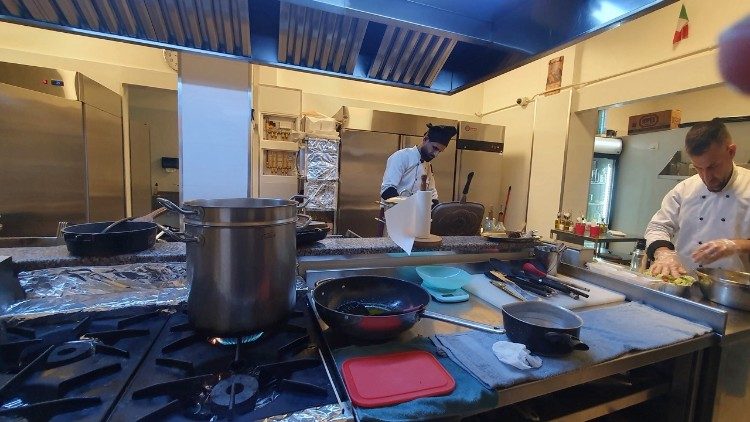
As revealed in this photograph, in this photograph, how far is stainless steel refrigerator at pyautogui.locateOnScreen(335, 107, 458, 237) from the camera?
9.63ft

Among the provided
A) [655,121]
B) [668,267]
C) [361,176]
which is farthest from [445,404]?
[655,121]

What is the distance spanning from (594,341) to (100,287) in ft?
4.29

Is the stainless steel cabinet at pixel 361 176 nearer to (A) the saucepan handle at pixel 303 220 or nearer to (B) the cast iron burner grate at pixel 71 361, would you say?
(A) the saucepan handle at pixel 303 220

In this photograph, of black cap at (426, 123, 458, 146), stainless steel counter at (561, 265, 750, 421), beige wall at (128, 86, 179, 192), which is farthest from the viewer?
beige wall at (128, 86, 179, 192)

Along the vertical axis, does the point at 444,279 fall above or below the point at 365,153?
below

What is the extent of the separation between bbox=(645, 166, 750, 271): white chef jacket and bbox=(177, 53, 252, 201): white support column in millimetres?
2177

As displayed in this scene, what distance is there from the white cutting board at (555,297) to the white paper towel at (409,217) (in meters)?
0.27

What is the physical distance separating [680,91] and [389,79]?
216 cm

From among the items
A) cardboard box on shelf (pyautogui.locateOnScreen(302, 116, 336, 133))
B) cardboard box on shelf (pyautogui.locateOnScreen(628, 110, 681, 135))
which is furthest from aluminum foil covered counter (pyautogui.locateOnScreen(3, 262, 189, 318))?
cardboard box on shelf (pyautogui.locateOnScreen(628, 110, 681, 135))

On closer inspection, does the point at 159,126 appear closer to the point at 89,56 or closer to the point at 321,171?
the point at 89,56

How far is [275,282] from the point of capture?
0.69 m

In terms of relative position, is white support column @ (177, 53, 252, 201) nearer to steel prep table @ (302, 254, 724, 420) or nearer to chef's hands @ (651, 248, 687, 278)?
steel prep table @ (302, 254, 724, 420)

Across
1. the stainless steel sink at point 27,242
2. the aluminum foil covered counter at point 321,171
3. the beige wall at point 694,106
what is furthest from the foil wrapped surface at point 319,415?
the beige wall at point 694,106

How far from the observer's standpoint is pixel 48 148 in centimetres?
212
